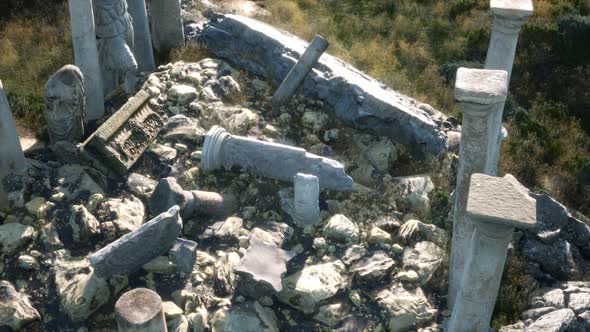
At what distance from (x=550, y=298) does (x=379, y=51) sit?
8.29 m

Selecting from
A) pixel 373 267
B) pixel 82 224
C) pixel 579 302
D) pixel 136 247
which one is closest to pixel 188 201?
pixel 136 247

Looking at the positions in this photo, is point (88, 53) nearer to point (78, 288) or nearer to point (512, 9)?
point (78, 288)

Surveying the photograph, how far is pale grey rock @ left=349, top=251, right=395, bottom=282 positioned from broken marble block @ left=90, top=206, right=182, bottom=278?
2.24m

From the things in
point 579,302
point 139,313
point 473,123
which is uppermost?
point 473,123

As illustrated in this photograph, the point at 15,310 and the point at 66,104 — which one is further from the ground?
the point at 66,104

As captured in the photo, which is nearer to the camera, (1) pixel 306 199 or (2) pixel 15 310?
(2) pixel 15 310

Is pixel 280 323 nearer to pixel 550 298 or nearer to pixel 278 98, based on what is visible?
pixel 550 298

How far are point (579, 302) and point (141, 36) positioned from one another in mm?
7967

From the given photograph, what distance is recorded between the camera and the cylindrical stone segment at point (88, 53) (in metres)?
8.76

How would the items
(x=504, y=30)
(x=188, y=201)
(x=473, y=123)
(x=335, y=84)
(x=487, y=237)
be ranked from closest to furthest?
(x=487, y=237) < (x=473, y=123) < (x=188, y=201) < (x=504, y=30) < (x=335, y=84)

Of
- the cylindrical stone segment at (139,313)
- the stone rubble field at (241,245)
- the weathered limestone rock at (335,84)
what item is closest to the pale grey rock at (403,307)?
the stone rubble field at (241,245)

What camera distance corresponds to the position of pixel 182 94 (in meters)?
10.0

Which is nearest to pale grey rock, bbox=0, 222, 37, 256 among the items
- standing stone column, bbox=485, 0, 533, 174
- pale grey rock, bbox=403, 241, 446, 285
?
pale grey rock, bbox=403, 241, 446, 285

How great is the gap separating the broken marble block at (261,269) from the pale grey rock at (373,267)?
2.83 ft
